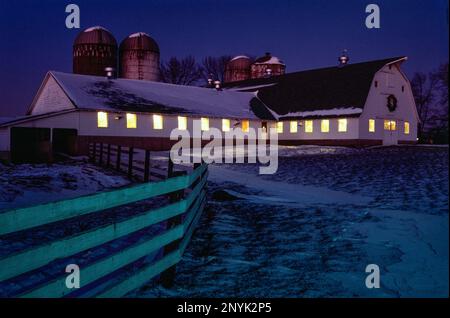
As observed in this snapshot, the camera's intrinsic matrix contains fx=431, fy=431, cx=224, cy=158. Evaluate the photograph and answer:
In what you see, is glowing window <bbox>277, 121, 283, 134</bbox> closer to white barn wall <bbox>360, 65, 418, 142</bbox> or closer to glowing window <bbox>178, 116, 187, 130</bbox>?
white barn wall <bbox>360, 65, 418, 142</bbox>

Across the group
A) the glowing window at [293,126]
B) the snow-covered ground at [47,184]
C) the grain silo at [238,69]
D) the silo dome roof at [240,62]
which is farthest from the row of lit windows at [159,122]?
the silo dome roof at [240,62]

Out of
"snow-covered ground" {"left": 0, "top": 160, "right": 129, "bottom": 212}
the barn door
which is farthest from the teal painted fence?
the barn door

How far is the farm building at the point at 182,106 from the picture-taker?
30047mm

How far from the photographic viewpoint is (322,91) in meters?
40.0

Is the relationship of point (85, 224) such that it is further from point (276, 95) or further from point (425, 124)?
point (425, 124)

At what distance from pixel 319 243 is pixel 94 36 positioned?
43.0 meters

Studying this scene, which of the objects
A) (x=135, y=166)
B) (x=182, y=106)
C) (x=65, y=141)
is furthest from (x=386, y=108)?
(x=135, y=166)

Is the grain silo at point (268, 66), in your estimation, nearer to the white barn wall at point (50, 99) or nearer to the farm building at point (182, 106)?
the farm building at point (182, 106)

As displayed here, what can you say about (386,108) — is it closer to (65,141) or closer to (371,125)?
(371,125)

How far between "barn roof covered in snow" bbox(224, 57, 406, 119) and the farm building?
106 millimetres

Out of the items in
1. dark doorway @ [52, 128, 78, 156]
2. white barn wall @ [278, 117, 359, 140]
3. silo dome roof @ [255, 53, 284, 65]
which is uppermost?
silo dome roof @ [255, 53, 284, 65]

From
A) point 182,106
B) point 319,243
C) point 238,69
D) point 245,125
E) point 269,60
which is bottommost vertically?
point 319,243

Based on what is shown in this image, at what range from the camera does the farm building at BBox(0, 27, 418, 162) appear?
30.0m

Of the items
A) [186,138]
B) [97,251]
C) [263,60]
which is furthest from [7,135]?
[263,60]
